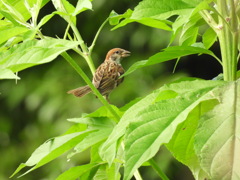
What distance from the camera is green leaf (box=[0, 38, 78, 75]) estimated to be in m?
0.94

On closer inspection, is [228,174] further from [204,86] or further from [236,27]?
[236,27]

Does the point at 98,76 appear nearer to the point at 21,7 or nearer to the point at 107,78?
the point at 107,78

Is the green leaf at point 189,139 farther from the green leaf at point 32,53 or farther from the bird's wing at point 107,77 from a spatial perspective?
the bird's wing at point 107,77

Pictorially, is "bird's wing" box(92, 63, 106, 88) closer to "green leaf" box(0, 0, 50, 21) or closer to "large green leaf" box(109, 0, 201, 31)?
"green leaf" box(0, 0, 50, 21)

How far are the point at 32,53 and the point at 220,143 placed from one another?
0.93ft

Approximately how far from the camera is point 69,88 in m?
4.63

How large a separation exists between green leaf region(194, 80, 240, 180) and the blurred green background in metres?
3.31

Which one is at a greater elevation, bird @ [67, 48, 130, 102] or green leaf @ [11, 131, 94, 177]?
green leaf @ [11, 131, 94, 177]

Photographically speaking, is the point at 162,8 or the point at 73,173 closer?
the point at 162,8

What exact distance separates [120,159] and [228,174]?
0.39 m

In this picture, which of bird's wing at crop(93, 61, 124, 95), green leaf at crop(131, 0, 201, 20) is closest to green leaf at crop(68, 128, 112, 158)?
green leaf at crop(131, 0, 201, 20)

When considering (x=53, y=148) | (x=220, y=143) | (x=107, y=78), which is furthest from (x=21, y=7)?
(x=107, y=78)

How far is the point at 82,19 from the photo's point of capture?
5.12 m

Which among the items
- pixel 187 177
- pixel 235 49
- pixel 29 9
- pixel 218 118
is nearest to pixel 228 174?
pixel 218 118
